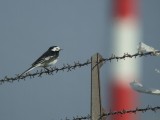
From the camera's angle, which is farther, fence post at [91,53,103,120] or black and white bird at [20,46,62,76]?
black and white bird at [20,46,62,76]

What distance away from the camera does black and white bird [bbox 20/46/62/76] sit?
1806cm

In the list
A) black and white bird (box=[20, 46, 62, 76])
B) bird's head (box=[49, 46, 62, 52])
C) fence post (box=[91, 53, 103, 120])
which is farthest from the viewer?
bird's head (box=[49, 46, 62, 52])

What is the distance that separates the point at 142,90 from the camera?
1037 centimetres

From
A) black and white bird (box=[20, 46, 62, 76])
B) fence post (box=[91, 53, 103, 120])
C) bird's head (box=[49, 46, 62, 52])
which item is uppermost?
bird's head (box=[49, 46, 62, 52])

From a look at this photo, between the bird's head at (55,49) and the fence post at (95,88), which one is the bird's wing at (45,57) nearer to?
the bird's head at (55,49)

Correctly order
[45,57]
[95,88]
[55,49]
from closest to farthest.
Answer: [95,88], [45,57], [55,49]

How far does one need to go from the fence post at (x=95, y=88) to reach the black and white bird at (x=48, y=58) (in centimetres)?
694

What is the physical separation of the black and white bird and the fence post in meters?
6.94

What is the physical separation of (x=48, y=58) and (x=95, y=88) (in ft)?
29.0

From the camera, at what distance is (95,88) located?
33.8ft

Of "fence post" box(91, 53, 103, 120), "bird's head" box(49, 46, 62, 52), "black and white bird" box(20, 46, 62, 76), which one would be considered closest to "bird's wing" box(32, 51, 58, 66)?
"black and white bird" box(20, 46, 62, 76)

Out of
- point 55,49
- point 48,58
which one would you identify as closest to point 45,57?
point 48,58

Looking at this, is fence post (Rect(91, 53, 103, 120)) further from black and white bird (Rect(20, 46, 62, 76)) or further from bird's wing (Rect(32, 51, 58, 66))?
bird's wing (Rect(32, 51, 58, 66))

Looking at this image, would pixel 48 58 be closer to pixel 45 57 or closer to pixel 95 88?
pixel 45 57
